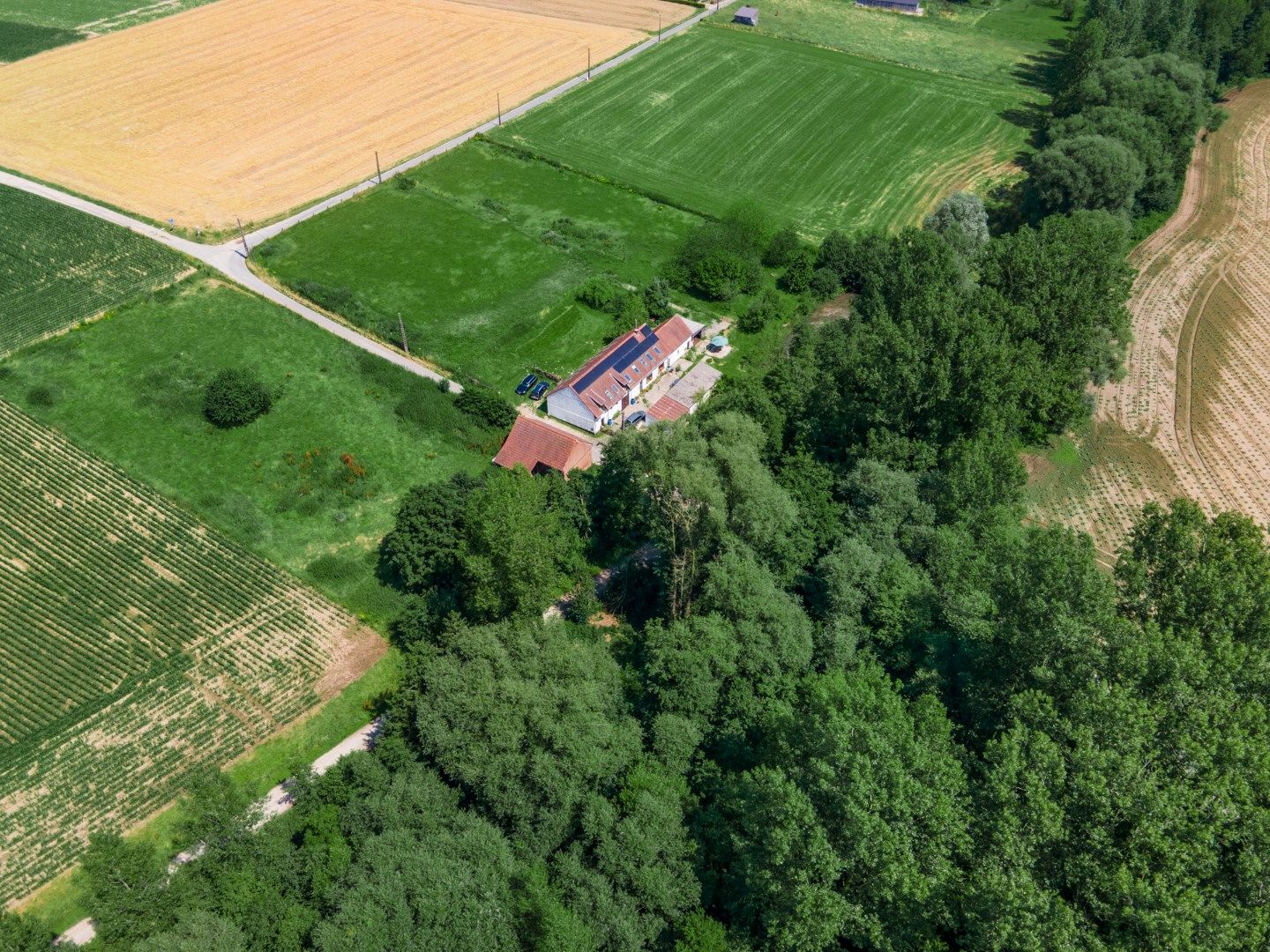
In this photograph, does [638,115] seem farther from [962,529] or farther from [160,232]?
[962,529]

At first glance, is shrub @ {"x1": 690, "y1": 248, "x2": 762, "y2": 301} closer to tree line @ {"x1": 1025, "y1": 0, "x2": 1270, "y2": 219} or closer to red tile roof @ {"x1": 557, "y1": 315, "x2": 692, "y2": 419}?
red tile roof @ {"x1": 557, "y1": 315, "x2": 692, "y2": 419}

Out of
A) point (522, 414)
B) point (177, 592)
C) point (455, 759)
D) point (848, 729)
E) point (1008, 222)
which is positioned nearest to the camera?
point (848, 729)

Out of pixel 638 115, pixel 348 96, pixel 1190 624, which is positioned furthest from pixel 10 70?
pixel 1190 624

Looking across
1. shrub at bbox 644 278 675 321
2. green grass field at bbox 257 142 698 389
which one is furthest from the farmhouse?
green grass field at bbox 257 142 698 389

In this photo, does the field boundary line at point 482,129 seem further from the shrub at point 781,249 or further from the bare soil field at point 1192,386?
the bare soil field at point 1192,386

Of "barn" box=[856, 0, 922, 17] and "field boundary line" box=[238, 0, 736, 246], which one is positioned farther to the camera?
"barn" box=[856, 0, 922, 17]

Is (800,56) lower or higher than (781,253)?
higher

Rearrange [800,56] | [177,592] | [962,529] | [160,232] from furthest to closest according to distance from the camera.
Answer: [800,56] → [160,232] → [177,592] → [962,529]
